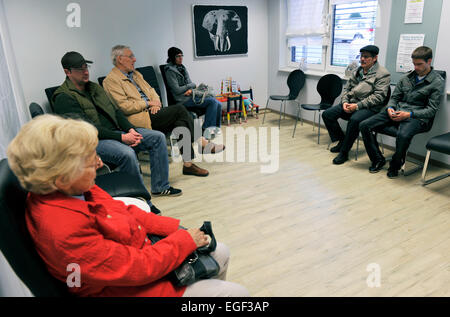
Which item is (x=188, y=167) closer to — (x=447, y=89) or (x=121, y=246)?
(x=121, y=246)

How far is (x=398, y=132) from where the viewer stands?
10.8 ft

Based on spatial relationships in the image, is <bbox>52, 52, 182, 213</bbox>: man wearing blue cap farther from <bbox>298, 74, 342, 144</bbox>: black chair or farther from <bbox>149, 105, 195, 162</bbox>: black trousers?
<bbox>298, 74, 342, 144</bbox>: black chair

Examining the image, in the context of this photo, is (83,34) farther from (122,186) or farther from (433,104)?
(433,104)

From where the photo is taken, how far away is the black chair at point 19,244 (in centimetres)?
91

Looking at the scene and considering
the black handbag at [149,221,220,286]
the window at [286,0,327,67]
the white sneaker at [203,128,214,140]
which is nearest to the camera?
the black handbag at [149,221,220,286]

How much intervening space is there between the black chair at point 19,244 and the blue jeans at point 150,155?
1620mm

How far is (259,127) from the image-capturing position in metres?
5.38

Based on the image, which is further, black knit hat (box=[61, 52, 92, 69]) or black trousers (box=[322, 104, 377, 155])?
black trousers (box=[322, 104, 377, 155])

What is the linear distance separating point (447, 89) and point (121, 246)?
12.1ft

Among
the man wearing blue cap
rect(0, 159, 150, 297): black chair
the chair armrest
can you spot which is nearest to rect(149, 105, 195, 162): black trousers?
the man wearing blue cap

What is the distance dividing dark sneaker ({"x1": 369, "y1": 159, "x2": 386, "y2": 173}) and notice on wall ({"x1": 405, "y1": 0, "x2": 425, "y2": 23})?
158 cm

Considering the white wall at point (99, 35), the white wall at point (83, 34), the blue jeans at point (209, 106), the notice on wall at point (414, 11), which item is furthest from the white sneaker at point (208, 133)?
the notice on wall at point (414, 11)

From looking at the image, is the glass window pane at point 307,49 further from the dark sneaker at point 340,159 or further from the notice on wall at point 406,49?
the dark sneaker at point 340,159

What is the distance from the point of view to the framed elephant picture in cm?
528
